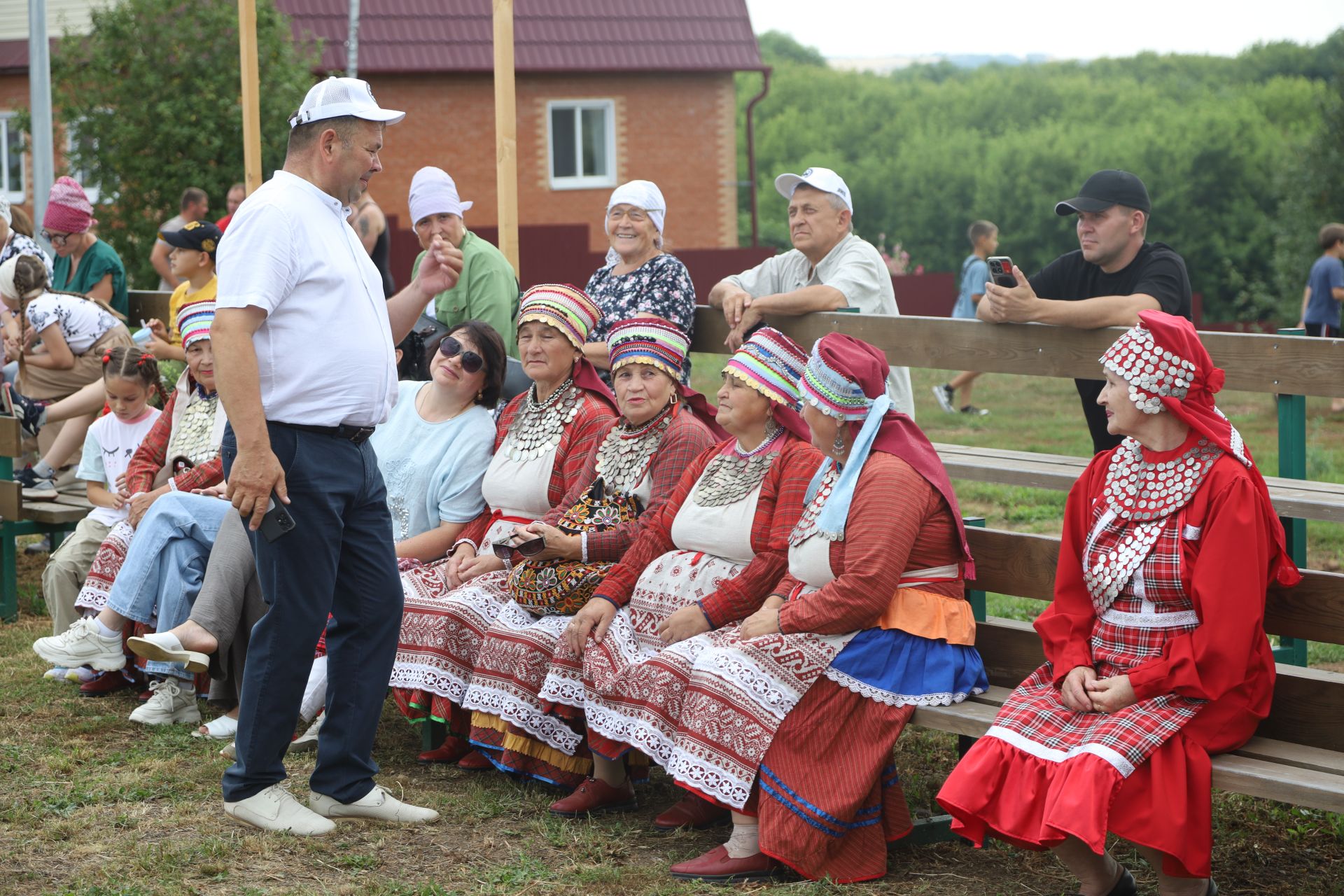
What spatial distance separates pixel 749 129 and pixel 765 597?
20.7m

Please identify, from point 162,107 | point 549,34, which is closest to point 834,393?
point 162,107

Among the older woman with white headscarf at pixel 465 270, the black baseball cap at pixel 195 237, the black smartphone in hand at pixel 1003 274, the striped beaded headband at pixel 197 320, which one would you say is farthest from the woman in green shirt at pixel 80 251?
the black smartphone in hand at pixel 1003 274

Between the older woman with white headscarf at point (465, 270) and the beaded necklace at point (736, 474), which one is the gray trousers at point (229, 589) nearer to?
the older woman with white headscarf at point (465, 270)

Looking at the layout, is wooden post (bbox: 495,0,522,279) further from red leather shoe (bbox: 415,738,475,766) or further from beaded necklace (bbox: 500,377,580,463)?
red leather shoe (bbox: 415,738,475,766)

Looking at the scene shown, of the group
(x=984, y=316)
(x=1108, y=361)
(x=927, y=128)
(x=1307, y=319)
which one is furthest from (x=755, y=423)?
(x=927, y=128)

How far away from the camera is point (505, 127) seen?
6.23m

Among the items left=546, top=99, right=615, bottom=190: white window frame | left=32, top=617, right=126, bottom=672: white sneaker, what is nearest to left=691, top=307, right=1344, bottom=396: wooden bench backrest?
left=32, top=617, right=126, bottom=672: white sneaker

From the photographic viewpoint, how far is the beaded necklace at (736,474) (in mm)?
4492

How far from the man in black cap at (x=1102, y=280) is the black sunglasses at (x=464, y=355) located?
176cm

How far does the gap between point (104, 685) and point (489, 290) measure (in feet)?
7.22

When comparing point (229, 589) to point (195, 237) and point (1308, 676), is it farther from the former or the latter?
point (1308, 676)

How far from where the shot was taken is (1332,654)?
232 inches

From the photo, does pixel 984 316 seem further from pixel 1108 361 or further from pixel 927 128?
pixel 927 128

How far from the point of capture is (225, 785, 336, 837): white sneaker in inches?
167
